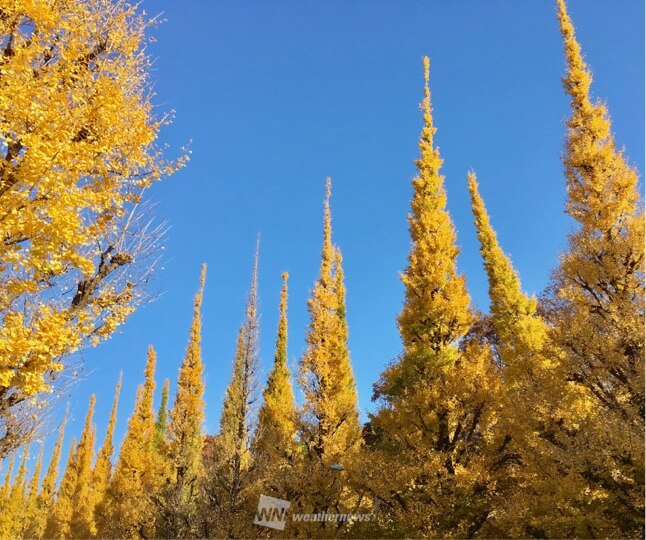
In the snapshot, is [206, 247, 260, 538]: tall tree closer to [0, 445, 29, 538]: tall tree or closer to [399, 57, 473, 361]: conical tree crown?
[399, 57, 473, 361]: conical tree crown

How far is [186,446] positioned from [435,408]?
13778 millimetres

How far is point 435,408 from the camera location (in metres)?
11.2

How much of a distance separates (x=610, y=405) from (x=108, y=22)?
36.2 feet

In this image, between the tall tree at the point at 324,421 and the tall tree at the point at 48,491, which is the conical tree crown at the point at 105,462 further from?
the tall tree at the point at 324,421

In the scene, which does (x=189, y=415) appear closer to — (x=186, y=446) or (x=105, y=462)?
(x=186, y=446)

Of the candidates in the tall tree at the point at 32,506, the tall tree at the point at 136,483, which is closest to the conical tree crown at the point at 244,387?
the tall tree at the point at 136,483

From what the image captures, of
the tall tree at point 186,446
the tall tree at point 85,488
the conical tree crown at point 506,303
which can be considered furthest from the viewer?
the tall tree at point 85,488

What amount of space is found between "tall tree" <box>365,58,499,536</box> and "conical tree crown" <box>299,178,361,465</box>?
268cm

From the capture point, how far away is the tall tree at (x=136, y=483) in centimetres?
2034

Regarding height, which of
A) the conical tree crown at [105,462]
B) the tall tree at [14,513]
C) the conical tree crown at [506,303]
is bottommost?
the tall tree at [14,513]

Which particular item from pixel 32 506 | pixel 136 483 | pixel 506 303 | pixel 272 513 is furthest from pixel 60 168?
pixel 32 506

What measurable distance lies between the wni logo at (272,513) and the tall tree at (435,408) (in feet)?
13.1

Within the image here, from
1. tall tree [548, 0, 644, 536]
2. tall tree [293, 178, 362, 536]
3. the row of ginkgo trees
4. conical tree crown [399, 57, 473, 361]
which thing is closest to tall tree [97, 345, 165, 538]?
the row of ginkgo trees

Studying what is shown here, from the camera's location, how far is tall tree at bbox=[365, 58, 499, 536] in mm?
10133
